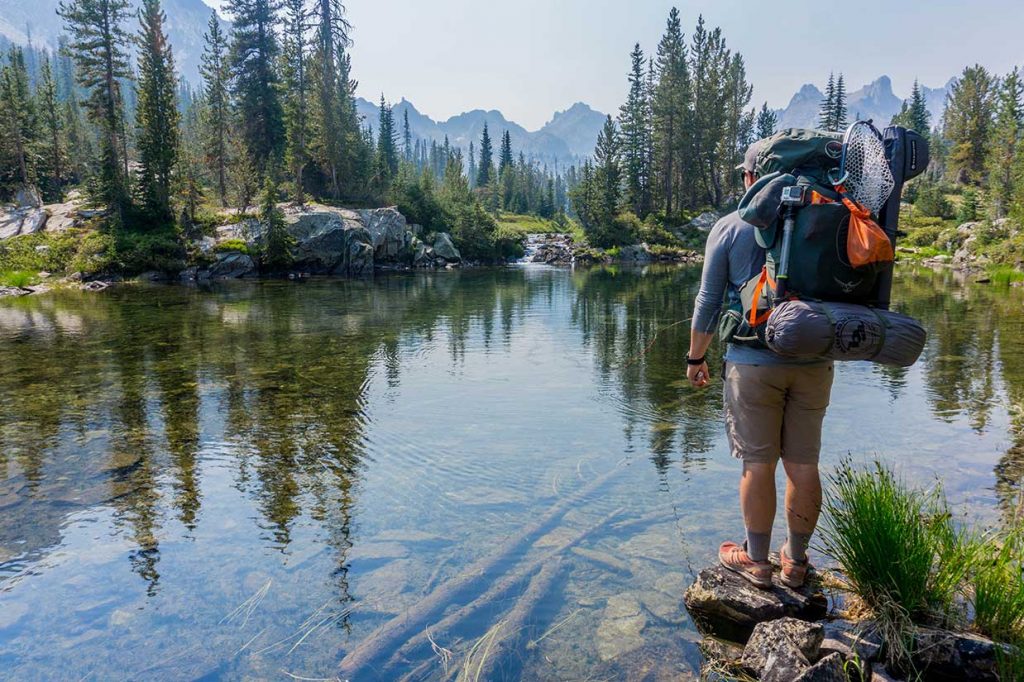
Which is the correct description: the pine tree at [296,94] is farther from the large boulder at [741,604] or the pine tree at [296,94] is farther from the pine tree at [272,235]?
the large boulder at [741,604]

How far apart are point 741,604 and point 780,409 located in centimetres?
123

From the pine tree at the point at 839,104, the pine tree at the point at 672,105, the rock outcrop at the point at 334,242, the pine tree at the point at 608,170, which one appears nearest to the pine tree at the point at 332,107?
the rock outcrop at the point at 334,242

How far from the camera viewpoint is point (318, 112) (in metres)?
51.5

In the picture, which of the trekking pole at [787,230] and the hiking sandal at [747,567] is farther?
the hiking sandal at [747,567]

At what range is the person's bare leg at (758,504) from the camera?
3.84 m

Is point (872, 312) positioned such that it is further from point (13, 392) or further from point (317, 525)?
point (13, 392)

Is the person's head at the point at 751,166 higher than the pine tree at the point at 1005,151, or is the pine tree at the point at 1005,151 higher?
the pine tree at the point at 1005,151

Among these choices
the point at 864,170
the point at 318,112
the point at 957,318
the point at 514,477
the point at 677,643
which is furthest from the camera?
the point at 318,112

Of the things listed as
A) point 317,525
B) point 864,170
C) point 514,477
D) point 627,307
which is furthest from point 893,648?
point 627,307

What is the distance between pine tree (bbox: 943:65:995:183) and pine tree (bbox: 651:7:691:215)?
38253mm

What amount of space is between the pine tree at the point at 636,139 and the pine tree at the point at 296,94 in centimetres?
3867

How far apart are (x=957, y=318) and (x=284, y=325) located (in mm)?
20230

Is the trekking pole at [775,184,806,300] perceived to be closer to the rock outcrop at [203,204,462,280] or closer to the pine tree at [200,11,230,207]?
the rock outcrop at [203,204,462,280]

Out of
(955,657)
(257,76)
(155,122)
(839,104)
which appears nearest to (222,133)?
(257,76)
